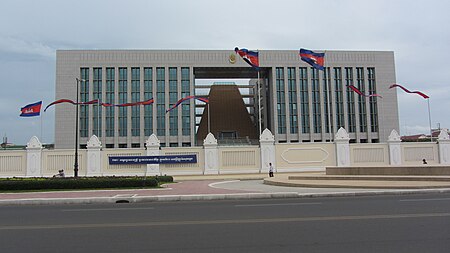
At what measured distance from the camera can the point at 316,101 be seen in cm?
7431

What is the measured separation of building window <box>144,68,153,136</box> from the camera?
71.8 metres

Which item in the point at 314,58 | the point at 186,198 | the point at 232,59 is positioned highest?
the point at 232,59

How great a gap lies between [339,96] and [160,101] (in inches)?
1380

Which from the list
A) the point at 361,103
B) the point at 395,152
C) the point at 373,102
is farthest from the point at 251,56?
the point at 373,102

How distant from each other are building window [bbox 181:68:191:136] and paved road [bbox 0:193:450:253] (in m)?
60.7

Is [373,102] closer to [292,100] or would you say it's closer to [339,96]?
[339,96]

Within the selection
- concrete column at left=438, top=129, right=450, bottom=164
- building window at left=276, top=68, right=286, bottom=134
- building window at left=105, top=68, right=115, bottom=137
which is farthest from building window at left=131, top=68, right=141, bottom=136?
concrete column at left=438, top=129, right=450, bottom=164

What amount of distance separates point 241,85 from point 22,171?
213ft

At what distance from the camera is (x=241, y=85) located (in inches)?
3612

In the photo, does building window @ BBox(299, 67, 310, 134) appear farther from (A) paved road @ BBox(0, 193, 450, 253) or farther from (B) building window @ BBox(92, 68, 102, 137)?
(A) paved road @ BBox(0, 193, 450, 253)

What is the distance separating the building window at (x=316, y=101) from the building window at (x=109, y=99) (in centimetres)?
3880

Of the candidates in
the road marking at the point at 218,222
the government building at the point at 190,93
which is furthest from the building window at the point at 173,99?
the road marking at the point at 218,222

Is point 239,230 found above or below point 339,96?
below

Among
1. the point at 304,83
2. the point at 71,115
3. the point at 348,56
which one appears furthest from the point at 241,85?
the point at 71,115
